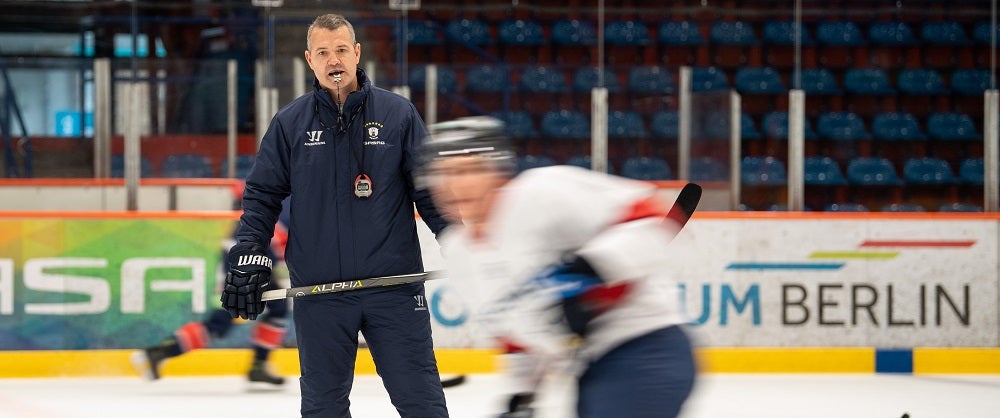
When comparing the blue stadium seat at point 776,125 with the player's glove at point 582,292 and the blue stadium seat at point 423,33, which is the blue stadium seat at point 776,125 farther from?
the player's glove at point 582,292

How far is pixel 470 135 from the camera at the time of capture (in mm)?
2049

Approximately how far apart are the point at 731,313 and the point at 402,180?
387cm

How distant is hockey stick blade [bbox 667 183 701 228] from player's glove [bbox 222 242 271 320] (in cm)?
104

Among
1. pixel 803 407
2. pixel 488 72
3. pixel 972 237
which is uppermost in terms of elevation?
pixel 488 72

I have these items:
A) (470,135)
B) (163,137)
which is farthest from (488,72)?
(470,135)

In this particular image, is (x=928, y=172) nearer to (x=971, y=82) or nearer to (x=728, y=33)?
(x=971, y=82)

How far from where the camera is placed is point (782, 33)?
309 inches

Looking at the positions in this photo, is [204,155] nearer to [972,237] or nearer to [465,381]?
[465,381]

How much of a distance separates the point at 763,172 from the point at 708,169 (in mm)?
282

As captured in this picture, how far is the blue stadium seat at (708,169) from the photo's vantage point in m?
6.89

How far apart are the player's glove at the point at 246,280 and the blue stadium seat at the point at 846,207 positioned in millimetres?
4821

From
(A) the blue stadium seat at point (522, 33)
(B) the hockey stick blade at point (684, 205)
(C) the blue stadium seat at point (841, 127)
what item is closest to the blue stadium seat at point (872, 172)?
(C) the blue stadium seat at point (841, 127)

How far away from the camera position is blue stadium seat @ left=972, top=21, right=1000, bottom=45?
7.33m

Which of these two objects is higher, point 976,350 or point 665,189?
point 665,189
